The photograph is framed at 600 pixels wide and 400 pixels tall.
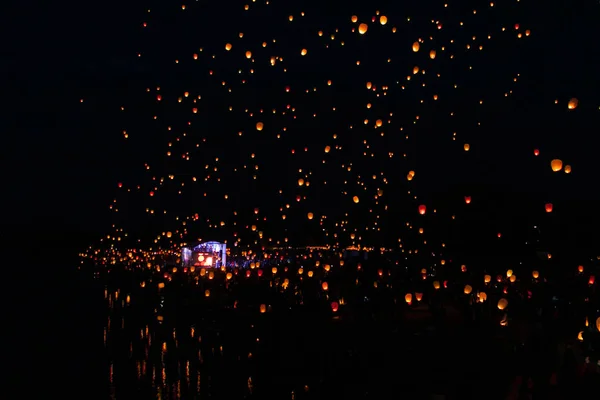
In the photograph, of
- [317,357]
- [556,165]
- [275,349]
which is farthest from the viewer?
[275,349]

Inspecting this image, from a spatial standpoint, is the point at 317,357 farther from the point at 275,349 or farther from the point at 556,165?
the point at 556,165

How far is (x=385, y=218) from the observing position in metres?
34.3

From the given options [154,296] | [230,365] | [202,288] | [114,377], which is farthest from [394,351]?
[154,296]

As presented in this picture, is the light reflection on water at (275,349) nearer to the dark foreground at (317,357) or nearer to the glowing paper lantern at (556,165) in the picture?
the dark foreground at (317,357)

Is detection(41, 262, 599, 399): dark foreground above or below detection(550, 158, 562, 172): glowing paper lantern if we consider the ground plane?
below

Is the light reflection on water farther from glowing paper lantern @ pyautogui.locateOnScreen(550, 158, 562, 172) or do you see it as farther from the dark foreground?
glowing paper lantern @ pyautogui.locateOnScreen(550, 158, 562, 172)

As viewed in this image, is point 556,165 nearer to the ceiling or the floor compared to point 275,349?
nearer to the ceiling

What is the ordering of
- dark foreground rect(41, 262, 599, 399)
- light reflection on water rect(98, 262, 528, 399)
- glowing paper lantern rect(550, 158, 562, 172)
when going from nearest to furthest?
dark foreground rect(41, 262, 599, 399) → light reflection on water rect(98, 262, 528, 399) → glowing paper lantern rect(550, 158, 562, 172)

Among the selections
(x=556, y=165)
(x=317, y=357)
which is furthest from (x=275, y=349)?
(x=556, y=165)

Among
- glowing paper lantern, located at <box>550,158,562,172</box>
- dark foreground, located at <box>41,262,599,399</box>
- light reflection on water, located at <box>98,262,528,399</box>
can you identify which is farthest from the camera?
glowing paper lantern, located at <box>550,158,562,172</box>


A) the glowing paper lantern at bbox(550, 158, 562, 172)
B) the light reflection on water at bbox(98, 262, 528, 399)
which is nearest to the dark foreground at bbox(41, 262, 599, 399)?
the light reflection on water at bbox(98, 262, 528, 399)

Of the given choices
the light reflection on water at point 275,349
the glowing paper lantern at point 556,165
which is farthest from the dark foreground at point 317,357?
the glowing paper lantern at point 556,165

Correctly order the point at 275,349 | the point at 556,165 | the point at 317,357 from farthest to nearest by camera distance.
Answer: the point at 275,349, the point at 317,357, the point at 556,165

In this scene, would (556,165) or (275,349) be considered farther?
(275,349)
